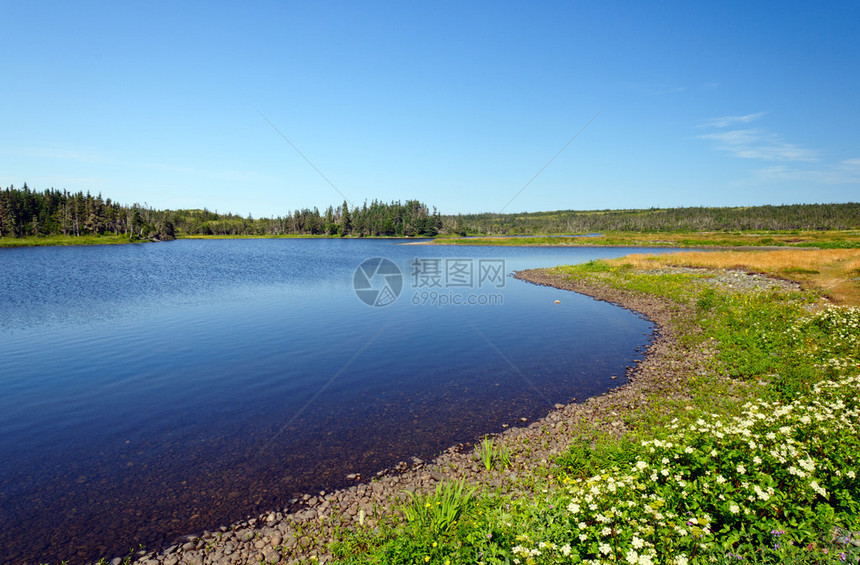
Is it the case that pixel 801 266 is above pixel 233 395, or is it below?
above

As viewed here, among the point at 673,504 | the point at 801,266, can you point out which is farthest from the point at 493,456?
the point at 801,266

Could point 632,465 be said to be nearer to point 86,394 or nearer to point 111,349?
point 86,394

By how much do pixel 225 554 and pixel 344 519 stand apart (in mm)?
2693

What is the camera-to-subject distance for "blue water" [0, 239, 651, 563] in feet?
37.4

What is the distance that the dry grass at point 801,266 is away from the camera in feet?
122

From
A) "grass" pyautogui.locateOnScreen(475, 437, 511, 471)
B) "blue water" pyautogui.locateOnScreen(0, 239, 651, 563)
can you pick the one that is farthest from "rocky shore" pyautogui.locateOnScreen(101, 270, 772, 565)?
"blue water" pyautogui.locateOnScreen(0, 239, 651, 563)

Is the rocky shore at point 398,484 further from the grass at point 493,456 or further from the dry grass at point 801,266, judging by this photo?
the dry grass at point 801,266
